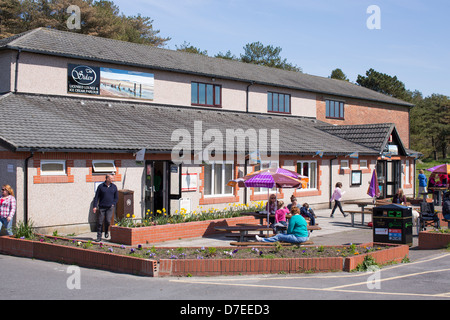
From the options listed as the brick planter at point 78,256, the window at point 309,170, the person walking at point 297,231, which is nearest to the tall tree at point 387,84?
the window at point 309,170

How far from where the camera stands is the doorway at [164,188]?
61.5 ft

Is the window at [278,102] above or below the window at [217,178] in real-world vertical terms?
above

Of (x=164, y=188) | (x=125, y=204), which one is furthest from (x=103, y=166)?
(x=164, y=188)

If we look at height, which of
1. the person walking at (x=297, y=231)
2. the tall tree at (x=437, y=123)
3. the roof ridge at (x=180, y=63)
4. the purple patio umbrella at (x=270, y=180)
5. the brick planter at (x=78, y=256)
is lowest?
the brick planter at (x=78, y=256)

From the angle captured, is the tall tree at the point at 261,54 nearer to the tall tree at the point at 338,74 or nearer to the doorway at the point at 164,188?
the tall tree at the point at 338,74

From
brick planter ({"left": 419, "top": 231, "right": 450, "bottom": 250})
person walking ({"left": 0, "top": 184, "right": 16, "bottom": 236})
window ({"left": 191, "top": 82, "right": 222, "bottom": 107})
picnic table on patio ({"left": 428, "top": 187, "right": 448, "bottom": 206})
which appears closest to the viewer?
person walking ({"left": 0, "top": 184, "right": 16, "bottom": 236})

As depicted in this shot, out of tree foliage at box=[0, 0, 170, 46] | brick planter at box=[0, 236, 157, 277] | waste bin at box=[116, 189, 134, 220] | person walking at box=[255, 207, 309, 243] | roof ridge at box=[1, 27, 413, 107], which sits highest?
tree foliage at box=[0, 0, 170, 46]

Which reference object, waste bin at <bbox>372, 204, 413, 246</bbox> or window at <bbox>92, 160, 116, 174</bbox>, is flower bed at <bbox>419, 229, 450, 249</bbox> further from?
window at <bbox>92, 160, 116, 174</bbox>

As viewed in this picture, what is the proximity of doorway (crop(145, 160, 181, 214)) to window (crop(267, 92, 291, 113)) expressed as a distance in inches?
471

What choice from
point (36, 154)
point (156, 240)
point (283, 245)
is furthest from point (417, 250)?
point (36, 154)

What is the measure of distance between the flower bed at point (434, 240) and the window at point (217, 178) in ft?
27.7

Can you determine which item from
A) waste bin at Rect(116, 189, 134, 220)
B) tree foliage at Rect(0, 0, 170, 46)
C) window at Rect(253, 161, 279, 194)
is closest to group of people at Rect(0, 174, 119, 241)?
waste bin at Rect(116, 189, 134, 220)

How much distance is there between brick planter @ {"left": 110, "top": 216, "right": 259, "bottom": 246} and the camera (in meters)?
14.7

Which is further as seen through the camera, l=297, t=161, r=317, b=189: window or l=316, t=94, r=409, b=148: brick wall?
l=316, t=94, r=409, b=148: brick wall
